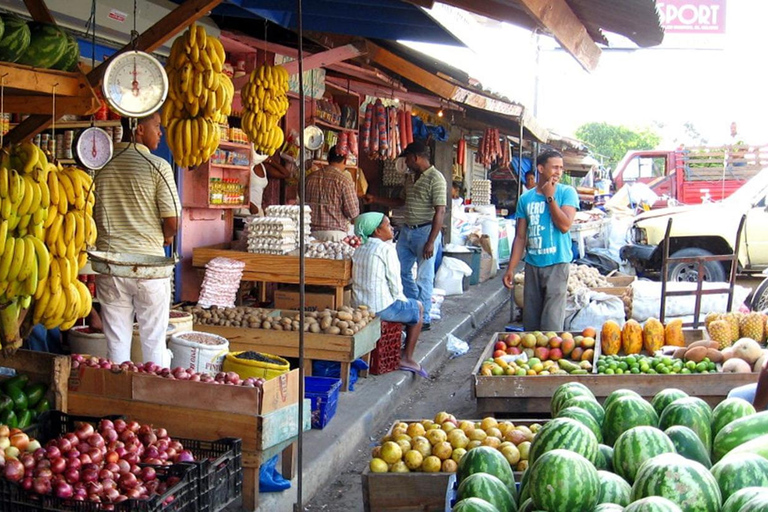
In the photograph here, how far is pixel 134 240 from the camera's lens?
507cm

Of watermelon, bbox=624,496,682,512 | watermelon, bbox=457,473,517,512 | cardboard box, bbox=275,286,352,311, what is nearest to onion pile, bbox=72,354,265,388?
watermelon, bbox=457,473,517,512

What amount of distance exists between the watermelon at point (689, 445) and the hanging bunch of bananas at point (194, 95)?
323 cm

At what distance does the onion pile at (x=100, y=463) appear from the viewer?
3039 mm

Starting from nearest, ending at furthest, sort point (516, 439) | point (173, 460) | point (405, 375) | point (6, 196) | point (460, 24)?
point (6, 196) → point (173, 460) → point (516, 439) → point (460, 24) → point (405, 375)

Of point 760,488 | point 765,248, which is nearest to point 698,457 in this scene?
point 760,488

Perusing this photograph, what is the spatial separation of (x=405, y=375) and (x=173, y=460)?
3.87 metres

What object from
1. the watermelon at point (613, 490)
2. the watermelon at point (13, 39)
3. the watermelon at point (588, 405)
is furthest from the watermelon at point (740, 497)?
the watermelon at point (13, 39)

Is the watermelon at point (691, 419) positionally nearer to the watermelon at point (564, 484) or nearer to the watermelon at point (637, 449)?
the watermelon at point (637, 449)

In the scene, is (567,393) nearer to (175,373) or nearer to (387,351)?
(175,373)

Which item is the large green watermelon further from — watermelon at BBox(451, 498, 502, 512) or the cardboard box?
the cardboard box

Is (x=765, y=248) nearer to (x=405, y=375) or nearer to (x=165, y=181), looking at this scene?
(x=405, y=375)

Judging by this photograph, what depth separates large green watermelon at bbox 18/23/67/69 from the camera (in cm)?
347

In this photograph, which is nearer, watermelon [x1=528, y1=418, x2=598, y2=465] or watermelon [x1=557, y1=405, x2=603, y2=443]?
watermelon [x1=528, y1=418, x2=598, y2=465]

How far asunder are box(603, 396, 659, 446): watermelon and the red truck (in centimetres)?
1658
